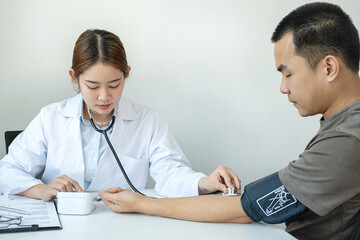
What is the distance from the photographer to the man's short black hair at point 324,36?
3.76 ft

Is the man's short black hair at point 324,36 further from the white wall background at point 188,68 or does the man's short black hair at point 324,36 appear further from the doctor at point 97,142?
the white wall background at point 188,68

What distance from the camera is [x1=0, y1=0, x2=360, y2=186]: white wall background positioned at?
217cm

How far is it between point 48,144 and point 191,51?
3.21ft

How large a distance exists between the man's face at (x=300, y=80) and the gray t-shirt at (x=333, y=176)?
0.29ft

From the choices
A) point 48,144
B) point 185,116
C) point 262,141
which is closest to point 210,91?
point 185,116

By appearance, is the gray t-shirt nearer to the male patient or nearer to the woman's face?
the male patient

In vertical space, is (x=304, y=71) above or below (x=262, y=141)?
above

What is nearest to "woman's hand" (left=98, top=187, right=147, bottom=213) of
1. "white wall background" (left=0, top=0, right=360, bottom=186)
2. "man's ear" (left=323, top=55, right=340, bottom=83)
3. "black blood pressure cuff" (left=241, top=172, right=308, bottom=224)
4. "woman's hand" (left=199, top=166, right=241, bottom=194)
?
"woman's hand" (left=199, top=166, right=241, bottom=194)

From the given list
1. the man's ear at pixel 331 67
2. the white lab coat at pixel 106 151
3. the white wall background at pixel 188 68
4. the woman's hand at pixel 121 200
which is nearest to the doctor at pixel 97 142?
the white lab coat at pixel 106 151

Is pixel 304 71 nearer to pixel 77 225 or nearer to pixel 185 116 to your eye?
pixel 77 225

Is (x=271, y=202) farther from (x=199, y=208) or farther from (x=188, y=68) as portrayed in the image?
(x=188, y=68)

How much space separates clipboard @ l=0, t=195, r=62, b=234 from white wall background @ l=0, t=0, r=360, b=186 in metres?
0.87

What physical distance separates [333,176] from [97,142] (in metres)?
1.04

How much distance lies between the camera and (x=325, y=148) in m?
1.05
